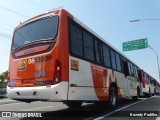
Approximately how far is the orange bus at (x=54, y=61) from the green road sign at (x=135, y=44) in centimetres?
2399

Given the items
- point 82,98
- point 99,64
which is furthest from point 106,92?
point 82,98

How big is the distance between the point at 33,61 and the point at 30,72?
1.14 feet

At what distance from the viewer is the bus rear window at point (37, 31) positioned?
24.3ft

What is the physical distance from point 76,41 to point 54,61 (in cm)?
134

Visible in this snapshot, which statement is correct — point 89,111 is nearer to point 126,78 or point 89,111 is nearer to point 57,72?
point 57,72

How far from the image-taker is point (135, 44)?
32656 mm

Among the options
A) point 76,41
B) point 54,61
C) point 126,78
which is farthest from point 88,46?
point 126,78

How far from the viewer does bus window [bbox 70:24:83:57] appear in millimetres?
7502

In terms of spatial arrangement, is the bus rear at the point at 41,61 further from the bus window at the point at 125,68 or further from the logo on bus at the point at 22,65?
the bus window at the point at 125,68

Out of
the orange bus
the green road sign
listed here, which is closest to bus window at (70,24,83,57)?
the orange bus

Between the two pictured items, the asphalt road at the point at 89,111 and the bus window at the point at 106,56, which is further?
the bus window at the point at 106,56

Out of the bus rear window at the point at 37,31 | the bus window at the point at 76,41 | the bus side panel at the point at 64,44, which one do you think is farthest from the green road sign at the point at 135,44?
the bus side panel at the point at 64,44

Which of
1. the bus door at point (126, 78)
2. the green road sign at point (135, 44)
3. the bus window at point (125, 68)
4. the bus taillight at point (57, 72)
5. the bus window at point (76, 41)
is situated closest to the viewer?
the bus taillight at point (57, 72)

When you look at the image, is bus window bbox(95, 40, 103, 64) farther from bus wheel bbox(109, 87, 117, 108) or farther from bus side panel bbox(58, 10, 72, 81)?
bus side panel bbox(58, 10, 72, 81)
